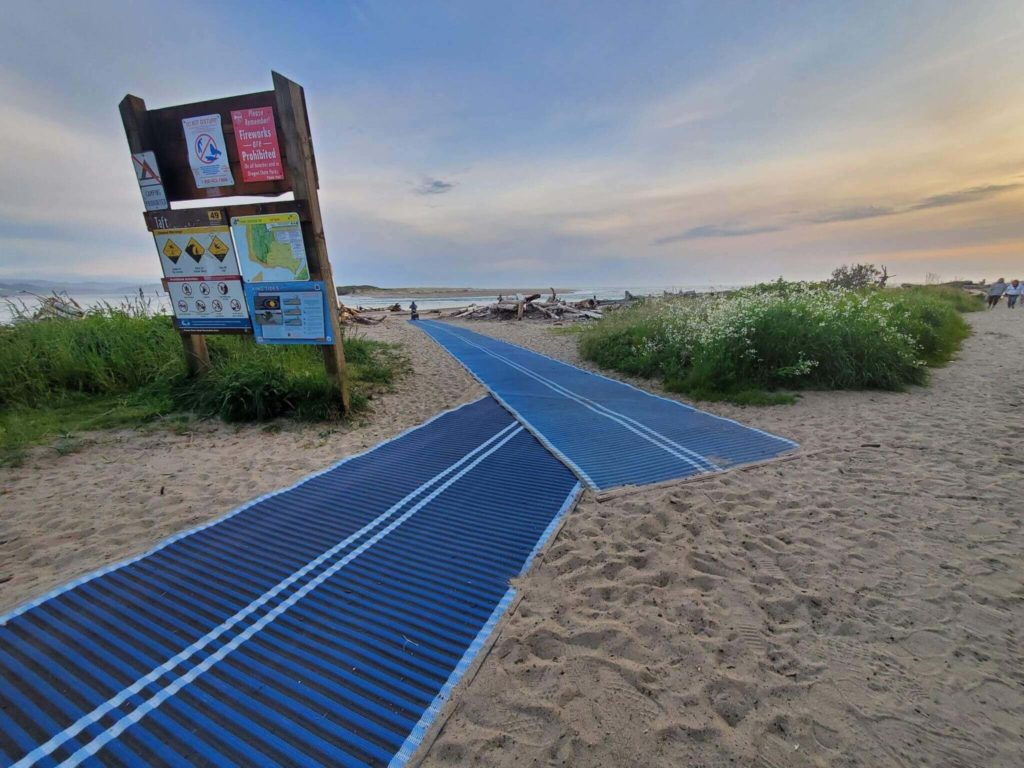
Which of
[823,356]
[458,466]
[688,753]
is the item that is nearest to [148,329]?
[458,466]

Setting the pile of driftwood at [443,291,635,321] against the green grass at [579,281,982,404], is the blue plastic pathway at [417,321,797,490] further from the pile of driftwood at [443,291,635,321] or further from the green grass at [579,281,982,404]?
the pile of driftwood at [443,291,635,321]

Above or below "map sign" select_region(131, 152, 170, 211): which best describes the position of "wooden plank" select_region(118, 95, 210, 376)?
above

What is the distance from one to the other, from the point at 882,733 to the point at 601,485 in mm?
2234

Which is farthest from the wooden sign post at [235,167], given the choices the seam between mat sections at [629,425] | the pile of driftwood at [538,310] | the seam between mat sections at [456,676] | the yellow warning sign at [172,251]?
the pile of driftwood at [538,310]

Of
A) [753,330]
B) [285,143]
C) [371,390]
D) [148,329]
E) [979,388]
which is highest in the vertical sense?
[285,143]

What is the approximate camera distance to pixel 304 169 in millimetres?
4961

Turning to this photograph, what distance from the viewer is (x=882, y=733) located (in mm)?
1665

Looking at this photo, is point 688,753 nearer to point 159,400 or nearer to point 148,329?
point 159,400

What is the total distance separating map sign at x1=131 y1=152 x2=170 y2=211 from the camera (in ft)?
17.2

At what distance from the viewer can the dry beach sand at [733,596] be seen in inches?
66.0

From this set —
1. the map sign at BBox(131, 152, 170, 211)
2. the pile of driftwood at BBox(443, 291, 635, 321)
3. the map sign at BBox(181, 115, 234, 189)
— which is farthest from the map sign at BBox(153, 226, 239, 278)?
the pile of driftwood at BBox(443, 291, 635, 321)

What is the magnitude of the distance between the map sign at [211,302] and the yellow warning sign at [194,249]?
269 mm

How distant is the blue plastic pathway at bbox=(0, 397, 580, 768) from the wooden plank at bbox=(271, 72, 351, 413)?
2866mm

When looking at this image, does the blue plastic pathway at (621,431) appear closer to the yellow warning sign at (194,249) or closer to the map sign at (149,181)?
Answer: the yellow warning sign at (194,249)
